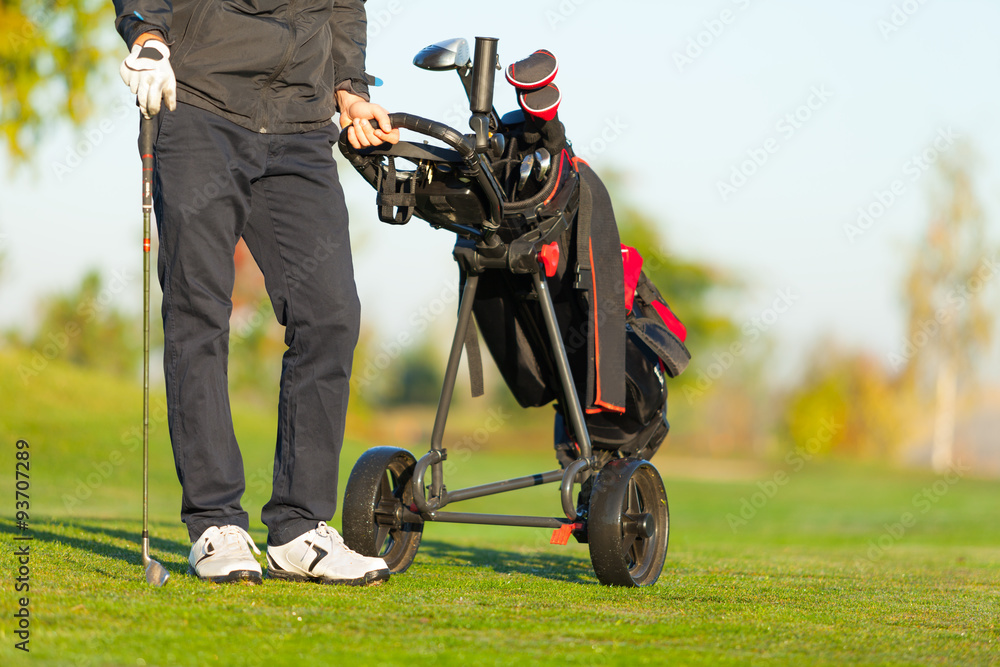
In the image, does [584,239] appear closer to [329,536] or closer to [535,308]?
[535,308]

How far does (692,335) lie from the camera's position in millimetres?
45375

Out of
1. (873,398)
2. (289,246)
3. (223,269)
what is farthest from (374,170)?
(873,398)

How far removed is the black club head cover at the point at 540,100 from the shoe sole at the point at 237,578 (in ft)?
6.06

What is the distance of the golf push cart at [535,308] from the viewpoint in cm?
345

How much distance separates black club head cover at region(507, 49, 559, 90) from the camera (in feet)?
11.6

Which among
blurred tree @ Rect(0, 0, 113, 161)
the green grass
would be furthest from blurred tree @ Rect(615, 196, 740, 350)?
the green grass

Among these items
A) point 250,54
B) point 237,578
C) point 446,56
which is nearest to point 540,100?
point 446,56

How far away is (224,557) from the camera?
2.95 metres

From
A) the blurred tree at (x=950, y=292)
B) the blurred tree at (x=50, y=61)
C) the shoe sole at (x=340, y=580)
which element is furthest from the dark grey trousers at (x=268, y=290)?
the blurred tree at (x=950, y=292)

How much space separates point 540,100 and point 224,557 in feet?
6.26

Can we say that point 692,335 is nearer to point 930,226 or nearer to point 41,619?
point 930,226

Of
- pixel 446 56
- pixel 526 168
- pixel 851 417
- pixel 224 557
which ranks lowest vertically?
pixel 851 417

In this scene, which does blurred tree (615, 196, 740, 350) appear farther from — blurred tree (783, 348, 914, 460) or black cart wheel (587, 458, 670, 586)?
black cart wheel (587, 458, 670, 586)

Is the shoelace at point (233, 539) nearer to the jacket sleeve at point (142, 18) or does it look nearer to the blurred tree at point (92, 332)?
the jacket sleeve at point (142, 18)
